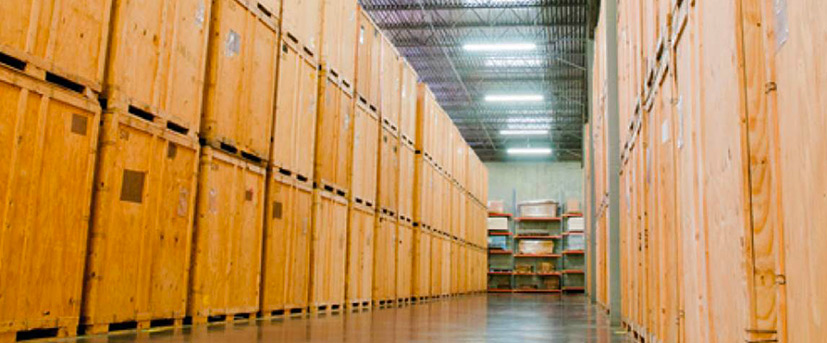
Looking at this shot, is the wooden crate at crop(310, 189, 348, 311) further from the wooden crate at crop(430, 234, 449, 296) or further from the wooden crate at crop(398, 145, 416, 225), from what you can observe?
the wooden crate at crop(430, 234, 449, 296)

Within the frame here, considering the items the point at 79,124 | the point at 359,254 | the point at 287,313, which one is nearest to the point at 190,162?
the point at 79,124

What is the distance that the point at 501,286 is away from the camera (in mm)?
35469

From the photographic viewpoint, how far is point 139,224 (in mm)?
6453

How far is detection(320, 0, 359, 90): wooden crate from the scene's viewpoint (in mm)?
10883

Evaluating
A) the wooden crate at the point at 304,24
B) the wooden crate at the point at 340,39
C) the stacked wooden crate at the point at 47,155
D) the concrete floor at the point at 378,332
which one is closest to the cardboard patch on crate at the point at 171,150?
the stacked wooden crate at the point at 47,155

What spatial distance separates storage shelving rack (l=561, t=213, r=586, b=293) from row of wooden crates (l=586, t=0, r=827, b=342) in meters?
30.5

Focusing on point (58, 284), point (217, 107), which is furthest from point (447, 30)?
point (58, 284)

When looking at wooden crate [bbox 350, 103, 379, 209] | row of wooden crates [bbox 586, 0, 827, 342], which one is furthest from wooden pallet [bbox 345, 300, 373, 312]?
row of wooden crates [bbox 586, 0, 827, 342]

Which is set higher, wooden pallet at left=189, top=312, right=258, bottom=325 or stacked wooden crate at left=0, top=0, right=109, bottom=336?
stacked wooden crate at left=0, top=0, right=109, bottom=336

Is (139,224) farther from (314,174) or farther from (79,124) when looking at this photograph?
(314,174)

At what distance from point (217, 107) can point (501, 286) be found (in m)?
29.1

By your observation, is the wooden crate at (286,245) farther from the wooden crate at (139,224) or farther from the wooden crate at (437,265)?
the wooden crate at (437,265)

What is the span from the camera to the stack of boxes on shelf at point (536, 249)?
34.8m

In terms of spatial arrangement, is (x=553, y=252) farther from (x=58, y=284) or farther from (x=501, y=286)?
(x=58, y=284)
